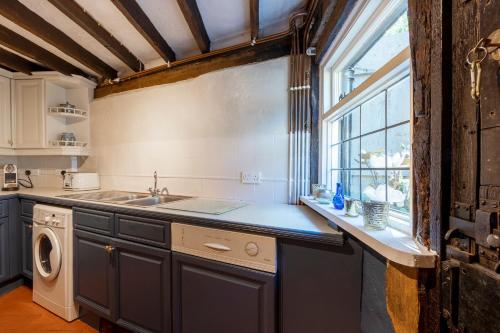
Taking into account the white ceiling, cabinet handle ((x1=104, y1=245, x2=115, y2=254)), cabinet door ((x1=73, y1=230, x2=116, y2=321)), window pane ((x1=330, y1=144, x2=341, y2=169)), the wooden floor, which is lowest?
the wooden floor

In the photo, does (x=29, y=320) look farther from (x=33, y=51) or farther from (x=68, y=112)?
(x=33, y=51)

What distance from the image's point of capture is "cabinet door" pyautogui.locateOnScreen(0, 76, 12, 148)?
239 cm

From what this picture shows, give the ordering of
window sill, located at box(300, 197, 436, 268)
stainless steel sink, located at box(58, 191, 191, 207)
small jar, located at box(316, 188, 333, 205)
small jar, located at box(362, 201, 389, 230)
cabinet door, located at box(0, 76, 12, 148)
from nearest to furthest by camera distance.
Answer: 1. window sill, located at box(300, 197, 436, 268)
2. small jar, located at box(362, 201, 389, 230)
3. small jar, located at box(316, 188, 333, 205)
4. stainless steel sink, located at box(58, 191, 191, 207)
5. cabinet door, located at box(0, 76, 12, 148)

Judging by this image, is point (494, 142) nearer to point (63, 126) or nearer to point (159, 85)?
point (159, 85)

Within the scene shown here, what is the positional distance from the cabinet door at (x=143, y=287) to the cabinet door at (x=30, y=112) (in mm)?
1862

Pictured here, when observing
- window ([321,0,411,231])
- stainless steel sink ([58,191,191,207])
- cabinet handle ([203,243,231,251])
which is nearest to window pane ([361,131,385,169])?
window ([321,0,411,231])

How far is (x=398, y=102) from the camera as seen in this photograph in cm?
90

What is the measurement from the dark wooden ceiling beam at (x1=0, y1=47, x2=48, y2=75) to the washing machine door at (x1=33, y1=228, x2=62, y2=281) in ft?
5.47

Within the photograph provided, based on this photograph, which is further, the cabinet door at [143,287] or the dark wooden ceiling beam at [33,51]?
the dark wooden ceiling beam at [33,51]

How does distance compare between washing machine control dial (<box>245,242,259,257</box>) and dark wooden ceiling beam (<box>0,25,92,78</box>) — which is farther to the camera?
dark wooden ceiling beam (<box>0,25,92,78</box>)

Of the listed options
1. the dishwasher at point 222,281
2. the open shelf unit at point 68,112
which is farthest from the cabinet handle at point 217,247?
the open shelf unit at point 68,112

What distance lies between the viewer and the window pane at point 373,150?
101 cm

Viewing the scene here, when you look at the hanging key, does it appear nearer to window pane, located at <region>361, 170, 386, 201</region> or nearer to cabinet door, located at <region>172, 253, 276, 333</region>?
window pane, located at <region>361, 170, 386, 201</region>

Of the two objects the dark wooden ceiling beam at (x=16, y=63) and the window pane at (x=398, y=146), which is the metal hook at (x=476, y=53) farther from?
the dark wooden ceiling beam at (x=16, y=63)
